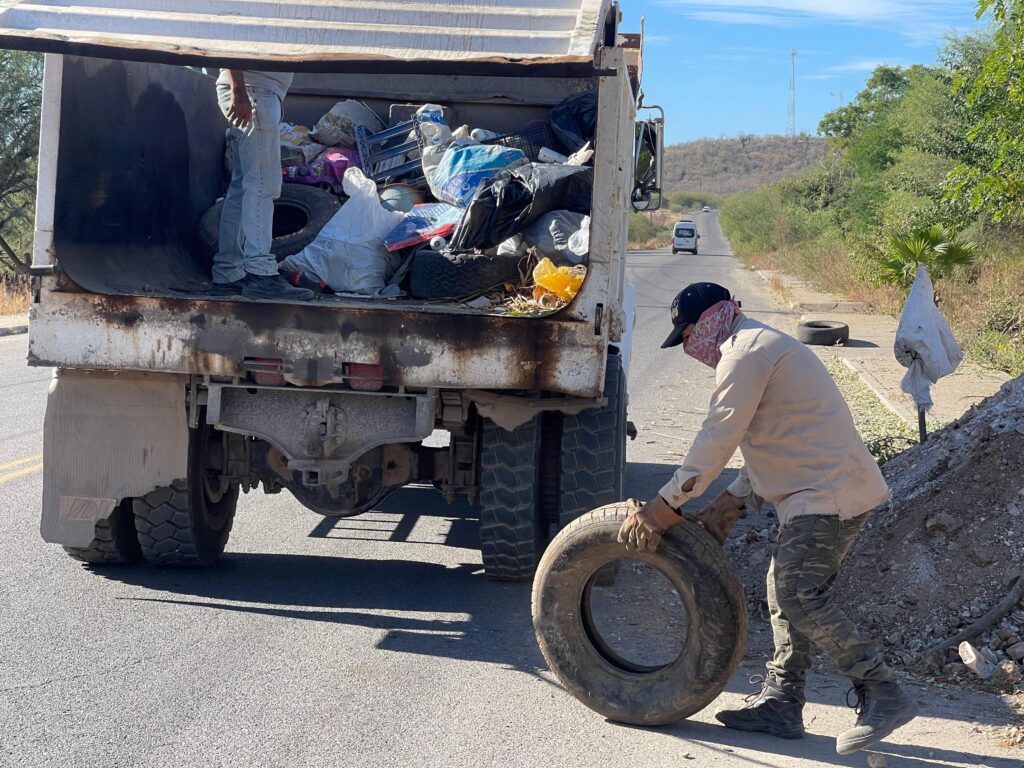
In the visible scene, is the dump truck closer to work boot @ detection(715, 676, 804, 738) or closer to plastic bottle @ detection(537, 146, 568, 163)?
plastic bottle @ detection(537, 146, 568, 163)

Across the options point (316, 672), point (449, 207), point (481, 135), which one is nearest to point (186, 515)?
point (316, 672)

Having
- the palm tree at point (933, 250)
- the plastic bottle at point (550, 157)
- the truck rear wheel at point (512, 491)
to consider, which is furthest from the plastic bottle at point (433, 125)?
the palm tree at point (933, 250)

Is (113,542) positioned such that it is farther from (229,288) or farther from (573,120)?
(573,120)

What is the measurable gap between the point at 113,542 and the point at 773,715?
3.48 metres

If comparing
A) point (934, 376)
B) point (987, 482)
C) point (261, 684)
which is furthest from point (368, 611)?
point (934, 376)

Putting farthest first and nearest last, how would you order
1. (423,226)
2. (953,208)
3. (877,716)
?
(953,208), (423,226), (877,716)

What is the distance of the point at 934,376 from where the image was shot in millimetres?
8672

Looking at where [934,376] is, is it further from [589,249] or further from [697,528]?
[697,528]

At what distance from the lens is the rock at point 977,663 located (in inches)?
194

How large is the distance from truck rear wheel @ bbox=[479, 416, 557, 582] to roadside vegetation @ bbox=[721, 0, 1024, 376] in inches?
274

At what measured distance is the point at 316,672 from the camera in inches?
195

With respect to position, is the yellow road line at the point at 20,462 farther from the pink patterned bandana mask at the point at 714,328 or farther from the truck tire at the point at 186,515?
the pink patterned bandana mask at the point at 714,328

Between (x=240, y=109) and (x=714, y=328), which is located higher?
(x=240, y=109)

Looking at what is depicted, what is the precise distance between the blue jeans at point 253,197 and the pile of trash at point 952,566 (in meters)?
3.12
